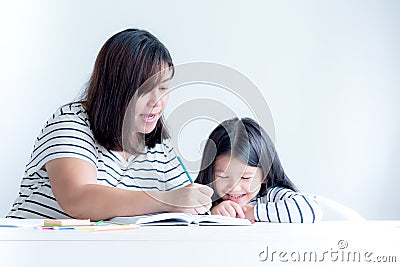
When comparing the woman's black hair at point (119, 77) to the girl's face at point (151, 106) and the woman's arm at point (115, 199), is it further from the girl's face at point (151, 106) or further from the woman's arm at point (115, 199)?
the woman's arm at point (115, 199)

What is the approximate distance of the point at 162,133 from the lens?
1.63m

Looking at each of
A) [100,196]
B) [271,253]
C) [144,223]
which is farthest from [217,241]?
[100,196]

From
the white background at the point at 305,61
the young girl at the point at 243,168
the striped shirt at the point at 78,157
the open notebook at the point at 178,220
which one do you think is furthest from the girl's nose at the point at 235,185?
the white background at the point at 305,61

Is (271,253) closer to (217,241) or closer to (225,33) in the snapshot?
(217,241)

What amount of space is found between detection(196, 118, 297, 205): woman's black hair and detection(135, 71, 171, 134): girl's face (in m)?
0.29

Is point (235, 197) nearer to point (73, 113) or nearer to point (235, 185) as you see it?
point (235, 185)

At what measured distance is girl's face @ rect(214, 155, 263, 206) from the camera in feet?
5.66

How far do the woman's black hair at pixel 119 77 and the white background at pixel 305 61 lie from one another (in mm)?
1079

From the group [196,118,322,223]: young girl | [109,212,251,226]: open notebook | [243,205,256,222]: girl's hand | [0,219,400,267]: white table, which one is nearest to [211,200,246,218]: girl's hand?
[243,205,256,222]: girl's hand

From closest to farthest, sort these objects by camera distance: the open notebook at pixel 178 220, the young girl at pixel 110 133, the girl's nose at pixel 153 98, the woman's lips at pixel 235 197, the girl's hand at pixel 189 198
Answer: the open notebook at pixel 178 220 → the girl's hand at pixel 189 198 → the young girl at pixel 110 133 → the girl's nose at pixel 153 98 → the woman's lips at pixel 235 197

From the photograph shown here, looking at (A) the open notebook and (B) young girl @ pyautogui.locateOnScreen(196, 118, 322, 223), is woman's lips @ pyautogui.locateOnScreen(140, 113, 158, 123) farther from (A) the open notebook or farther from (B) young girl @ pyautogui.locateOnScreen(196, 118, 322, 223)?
(A) the open notebook

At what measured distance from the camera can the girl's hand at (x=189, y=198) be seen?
3.80ft

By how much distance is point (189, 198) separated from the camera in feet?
3.81

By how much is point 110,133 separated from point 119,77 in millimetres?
125
